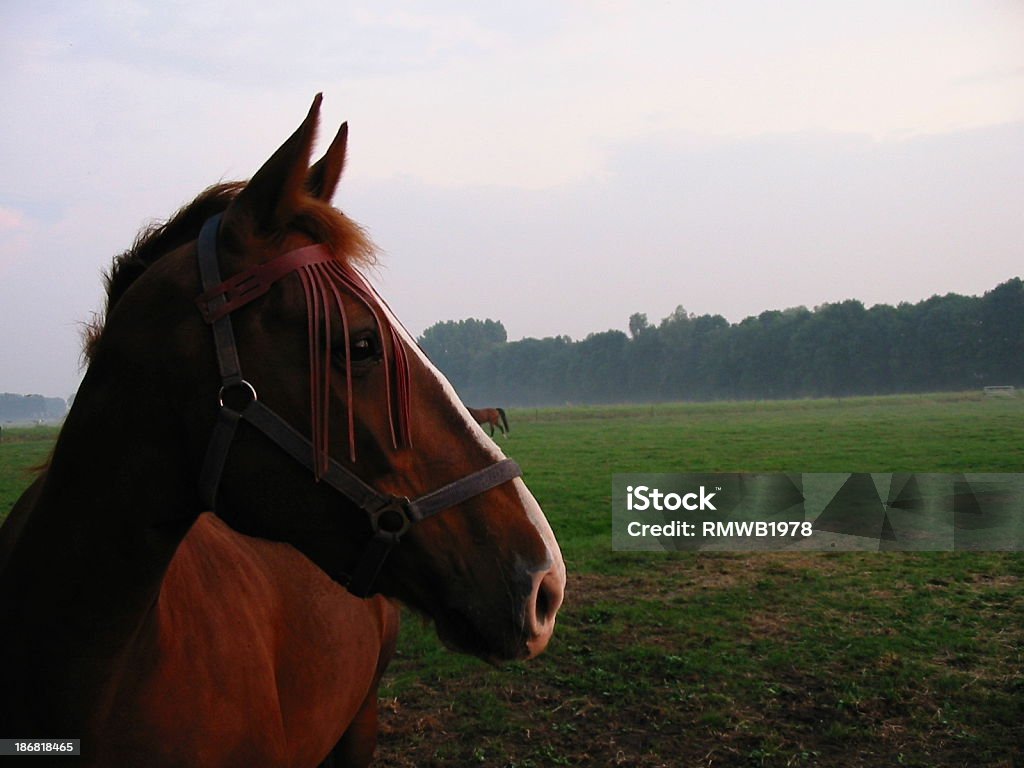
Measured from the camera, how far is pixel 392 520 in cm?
148

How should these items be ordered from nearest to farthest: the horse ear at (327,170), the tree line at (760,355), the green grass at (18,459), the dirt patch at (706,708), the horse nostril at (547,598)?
the horse nostril at (547,598)
the horse ear at (327,170)
the dirt patch at (706,708)
the green grass at (18,459)
the tree line at (760,355)

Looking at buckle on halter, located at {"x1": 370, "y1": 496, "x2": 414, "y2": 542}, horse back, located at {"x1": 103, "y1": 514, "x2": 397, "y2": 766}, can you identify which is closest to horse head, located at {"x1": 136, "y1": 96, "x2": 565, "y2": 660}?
buckle on halter, located at {"x1": 370, "y1": 496, "x2": 414, "y2": 542}

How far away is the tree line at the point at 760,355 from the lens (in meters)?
75.1

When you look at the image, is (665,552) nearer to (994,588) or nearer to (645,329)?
(994,588)

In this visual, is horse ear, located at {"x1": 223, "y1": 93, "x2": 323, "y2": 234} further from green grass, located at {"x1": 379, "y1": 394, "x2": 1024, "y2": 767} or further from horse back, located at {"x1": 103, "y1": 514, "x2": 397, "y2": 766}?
green grass, located at {"x1": 379, "y1": 394, "x2": 1024, "y2": 767}

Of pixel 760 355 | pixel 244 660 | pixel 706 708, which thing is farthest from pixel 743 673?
pixel 760 355

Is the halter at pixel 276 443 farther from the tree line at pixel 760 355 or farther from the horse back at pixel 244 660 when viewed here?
the tree line at pixel 760 355

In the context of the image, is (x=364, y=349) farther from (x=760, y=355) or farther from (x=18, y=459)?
(x=760, y=355)

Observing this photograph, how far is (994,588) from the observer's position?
7754 mm

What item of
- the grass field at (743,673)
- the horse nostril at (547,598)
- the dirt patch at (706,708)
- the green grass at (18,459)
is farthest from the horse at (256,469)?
the dirt patch at (706,708)

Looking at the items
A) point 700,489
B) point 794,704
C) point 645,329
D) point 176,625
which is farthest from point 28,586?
point 645,329

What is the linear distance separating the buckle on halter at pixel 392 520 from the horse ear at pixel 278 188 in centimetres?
68

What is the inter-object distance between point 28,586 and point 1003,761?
5.26 meters

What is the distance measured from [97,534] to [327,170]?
102 centimetres
